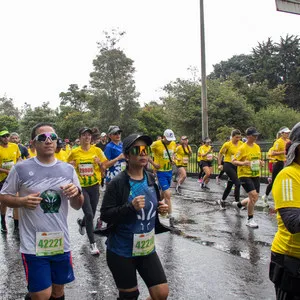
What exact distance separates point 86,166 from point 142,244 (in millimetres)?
3539

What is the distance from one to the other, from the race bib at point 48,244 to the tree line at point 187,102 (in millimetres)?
25345

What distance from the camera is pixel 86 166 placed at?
683cm

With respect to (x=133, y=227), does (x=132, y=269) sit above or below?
below

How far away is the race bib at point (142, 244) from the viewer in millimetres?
3441

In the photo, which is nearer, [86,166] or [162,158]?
[86,166]

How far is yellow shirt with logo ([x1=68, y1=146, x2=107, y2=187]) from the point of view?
678 cm

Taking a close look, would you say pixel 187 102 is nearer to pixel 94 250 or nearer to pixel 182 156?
pixel 182 156

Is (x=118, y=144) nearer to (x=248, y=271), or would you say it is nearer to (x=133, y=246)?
(x=248, y=271)

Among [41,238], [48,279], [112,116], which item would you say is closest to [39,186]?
[41,238]

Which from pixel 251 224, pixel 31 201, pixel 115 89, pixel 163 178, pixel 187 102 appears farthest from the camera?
pixel 115 89

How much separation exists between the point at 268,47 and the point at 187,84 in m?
42.4

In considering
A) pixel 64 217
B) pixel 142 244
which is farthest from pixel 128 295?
pixel 64 217

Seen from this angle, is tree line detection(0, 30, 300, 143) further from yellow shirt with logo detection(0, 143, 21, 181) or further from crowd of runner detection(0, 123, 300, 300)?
crowd of runner detection(0, 123, 300, 300)

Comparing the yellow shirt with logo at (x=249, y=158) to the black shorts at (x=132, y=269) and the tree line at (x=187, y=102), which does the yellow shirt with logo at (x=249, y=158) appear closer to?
the black shorts at (x=132, y=269)
